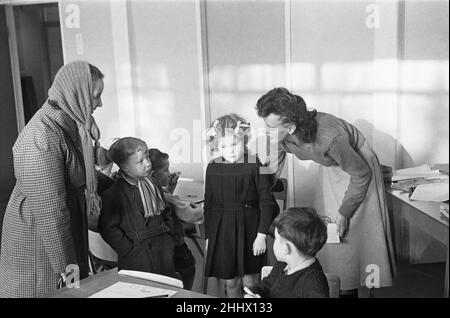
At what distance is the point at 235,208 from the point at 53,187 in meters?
0.66

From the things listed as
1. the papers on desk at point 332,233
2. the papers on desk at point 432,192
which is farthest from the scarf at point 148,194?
the papers on desk at point 432,192

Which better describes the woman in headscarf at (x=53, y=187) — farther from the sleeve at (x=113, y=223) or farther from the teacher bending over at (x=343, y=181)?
the teacher bending over at (x=343, y=181)

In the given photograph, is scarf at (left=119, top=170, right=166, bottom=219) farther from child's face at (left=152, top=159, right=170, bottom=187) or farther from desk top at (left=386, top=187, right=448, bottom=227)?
desk top at (left=386, top=187, right=448, bottom=227)

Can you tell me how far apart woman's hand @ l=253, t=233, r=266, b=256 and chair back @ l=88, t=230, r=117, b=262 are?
56 centimetres

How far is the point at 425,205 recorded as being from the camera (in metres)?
1.89

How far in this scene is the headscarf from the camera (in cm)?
211

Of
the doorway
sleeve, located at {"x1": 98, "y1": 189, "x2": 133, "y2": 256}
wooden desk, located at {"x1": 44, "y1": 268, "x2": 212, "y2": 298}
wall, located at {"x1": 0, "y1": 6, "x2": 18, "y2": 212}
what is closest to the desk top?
wooden desk, located at {"x1": 44, "y1": 268, "x2": 212, "y2": 298}

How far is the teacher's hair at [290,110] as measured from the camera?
197 centimetres

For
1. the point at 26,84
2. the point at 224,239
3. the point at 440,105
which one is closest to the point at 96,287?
the point at 224,239

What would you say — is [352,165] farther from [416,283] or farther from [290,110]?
[416,283]

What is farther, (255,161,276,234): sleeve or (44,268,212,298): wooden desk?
(255,161,276,234): sleeve

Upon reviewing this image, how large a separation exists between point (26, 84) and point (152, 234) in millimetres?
782

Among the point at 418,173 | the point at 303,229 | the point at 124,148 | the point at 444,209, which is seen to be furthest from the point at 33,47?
the point at 444,209
